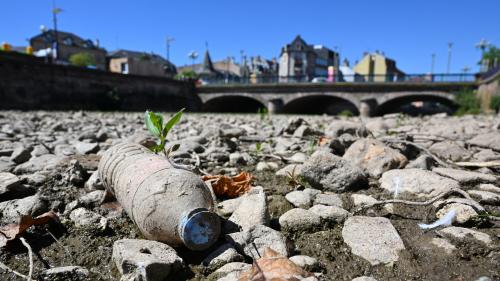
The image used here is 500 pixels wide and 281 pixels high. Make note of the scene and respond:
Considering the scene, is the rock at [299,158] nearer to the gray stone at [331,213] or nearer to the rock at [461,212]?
the gray stone at [331,213]

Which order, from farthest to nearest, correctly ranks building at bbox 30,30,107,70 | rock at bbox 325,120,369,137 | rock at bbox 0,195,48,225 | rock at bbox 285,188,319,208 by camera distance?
building at bbox 30,30,107,70, rock at bbox 325,120,369,137, rock at bbox 285,188,319,208, rock at bbox 0,195,48,225

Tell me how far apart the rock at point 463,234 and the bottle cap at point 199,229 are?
1357 millimetres

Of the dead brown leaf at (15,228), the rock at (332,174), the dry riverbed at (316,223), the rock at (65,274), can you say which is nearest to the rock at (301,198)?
the dry riverbed at (316,223)

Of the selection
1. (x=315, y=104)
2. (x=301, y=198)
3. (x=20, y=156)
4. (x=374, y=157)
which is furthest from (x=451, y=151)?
(x=315, y=104)

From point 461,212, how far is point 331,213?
0.82 metres

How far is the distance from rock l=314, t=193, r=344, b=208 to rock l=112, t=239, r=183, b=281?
4.21 ft

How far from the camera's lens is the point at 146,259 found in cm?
175

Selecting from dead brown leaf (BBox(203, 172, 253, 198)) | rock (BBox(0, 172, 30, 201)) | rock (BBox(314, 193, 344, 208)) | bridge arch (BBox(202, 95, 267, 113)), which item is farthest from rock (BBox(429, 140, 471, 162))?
bridge arch (BBox(202, 95, 267, 113))

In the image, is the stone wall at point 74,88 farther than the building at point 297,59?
No

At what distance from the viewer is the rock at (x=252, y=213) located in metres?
2.29

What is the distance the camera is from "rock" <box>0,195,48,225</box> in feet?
8.23

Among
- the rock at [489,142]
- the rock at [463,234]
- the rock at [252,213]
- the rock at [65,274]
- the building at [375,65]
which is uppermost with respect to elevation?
the building at [375,65]

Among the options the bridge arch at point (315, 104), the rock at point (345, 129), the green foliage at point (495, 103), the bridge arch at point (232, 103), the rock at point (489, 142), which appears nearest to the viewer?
the rock at point (489, 142)

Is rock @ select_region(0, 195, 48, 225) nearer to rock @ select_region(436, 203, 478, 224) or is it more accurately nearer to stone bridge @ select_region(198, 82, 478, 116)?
rock @ select_region(436, 203, 478, 224)
